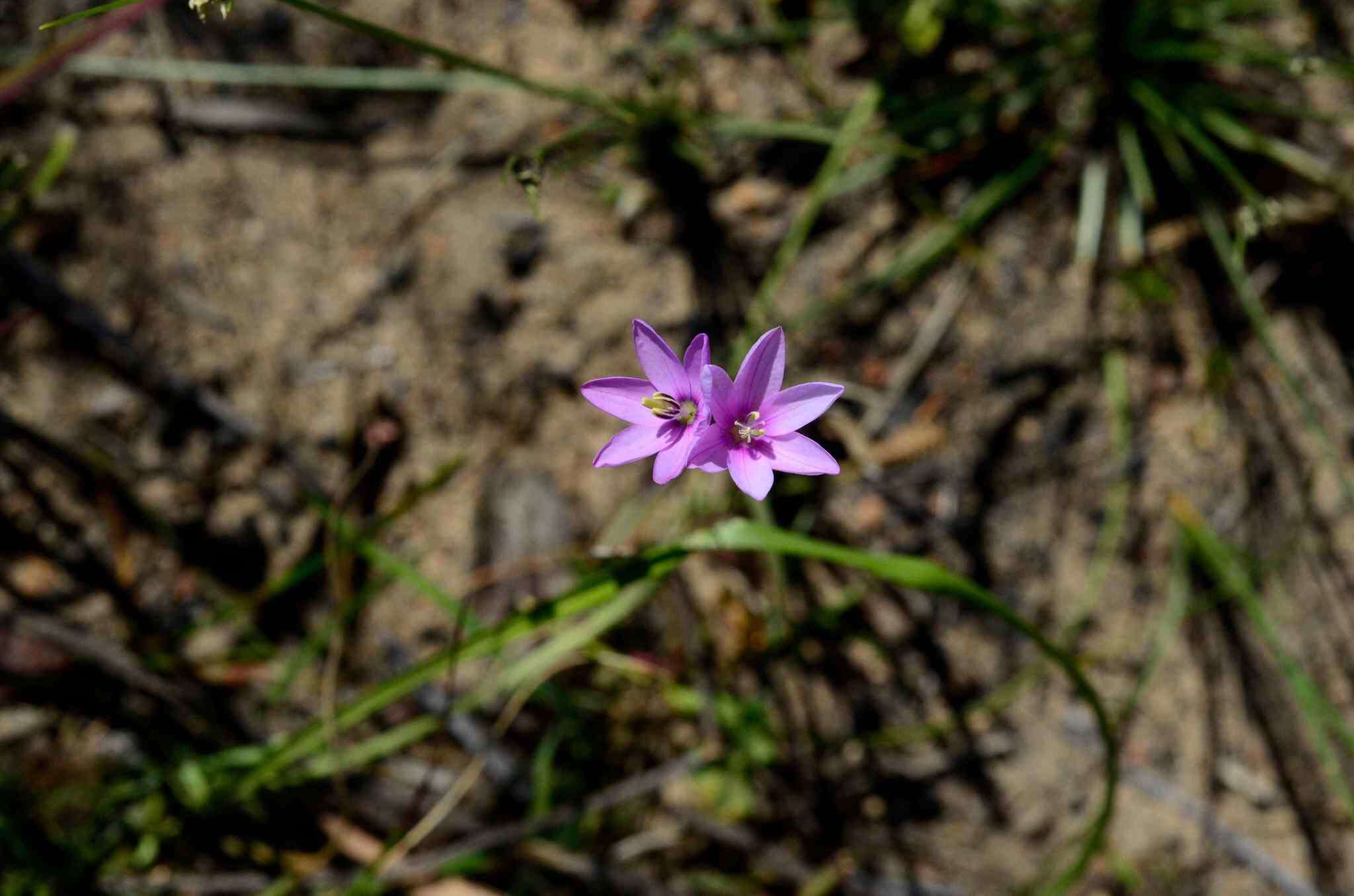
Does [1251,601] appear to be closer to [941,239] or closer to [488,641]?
[941,239]

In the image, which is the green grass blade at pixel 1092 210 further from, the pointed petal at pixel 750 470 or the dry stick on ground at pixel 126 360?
the dry stick on ground at pixel 126 360

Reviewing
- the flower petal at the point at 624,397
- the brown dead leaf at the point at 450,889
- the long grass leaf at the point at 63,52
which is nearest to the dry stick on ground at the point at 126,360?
the long grass leaf at the point at 63,52

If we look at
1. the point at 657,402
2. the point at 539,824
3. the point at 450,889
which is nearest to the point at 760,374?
the point at 657,402

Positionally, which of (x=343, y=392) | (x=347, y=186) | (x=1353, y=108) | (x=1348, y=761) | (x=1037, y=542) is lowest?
(x=1348, y=761)

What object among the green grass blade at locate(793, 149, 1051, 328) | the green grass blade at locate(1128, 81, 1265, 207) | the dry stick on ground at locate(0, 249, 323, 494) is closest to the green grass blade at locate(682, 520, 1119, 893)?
the green grass blade at locate(793, 149, 1051, 328)

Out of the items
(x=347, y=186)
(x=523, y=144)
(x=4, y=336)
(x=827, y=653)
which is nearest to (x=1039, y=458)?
(x=827, y=653)

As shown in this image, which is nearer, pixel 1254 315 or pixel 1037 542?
pixel 1254 315

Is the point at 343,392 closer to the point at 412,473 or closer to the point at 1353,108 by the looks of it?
the point at 412,473
